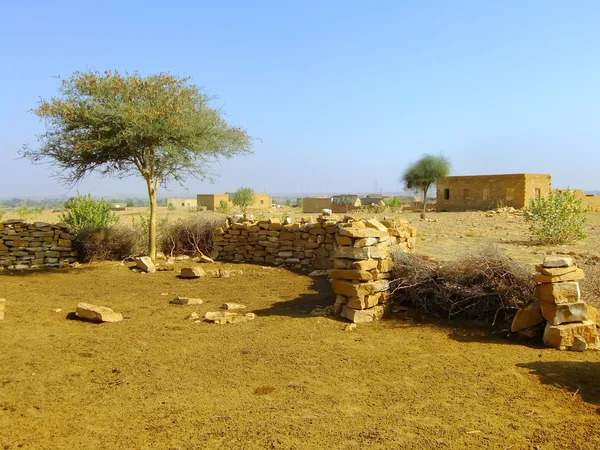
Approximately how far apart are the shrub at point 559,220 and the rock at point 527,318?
9013 mm

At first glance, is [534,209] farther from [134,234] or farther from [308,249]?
[134,234]

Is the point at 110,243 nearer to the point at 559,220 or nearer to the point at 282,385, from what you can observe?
the point at 282,385

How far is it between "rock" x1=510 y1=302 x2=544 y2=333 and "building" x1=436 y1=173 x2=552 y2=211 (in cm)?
2483

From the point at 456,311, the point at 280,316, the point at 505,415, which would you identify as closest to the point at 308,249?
the point at 280,316

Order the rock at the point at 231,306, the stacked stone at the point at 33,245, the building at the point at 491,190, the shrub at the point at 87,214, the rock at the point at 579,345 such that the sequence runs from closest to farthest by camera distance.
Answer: the rock at the point at 579,345 → the rock at the point at 231,306 → the stacked stone at the point at 33,245 → the shrub at the point at 87,214 → the building at the point at 491,190

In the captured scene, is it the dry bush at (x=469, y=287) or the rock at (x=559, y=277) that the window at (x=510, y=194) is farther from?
the rock at (x=559, y=277)

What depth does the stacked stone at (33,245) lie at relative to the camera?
12.1m

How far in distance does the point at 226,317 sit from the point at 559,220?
11.6 meters

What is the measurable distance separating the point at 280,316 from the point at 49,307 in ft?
12.6

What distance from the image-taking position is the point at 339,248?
6.84 meters

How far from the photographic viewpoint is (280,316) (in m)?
6.98

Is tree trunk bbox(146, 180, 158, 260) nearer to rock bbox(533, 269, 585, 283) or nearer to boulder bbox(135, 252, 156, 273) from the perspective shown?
boulder bbox(135, 252, 156, 273)

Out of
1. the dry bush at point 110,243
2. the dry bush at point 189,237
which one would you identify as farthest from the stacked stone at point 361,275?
the dry bush at point 110,243

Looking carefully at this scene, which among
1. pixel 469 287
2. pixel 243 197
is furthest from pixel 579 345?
pixel 243 197
